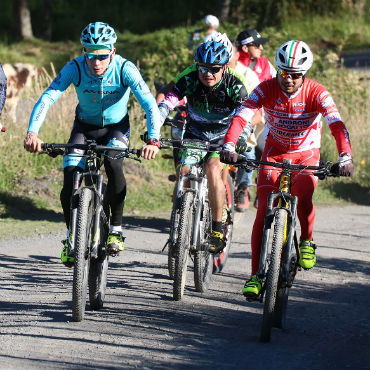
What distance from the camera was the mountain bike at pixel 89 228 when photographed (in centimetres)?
661

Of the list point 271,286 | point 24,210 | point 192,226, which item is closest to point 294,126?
point 192,226

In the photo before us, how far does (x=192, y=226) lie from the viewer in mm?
7547

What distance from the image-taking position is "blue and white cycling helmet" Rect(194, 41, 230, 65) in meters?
8.12

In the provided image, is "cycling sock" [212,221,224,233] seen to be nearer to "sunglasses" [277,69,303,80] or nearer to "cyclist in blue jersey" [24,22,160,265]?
"cyclist in blue jersey" [24,22,160,265]

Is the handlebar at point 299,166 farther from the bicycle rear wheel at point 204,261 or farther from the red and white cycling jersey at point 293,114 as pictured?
the bicycle rear wheel at point 204,261

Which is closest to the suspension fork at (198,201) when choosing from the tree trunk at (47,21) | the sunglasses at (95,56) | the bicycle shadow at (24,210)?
the sunglasses at (95,56)

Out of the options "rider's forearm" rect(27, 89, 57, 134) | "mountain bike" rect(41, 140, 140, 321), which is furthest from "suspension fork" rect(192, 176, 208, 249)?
"rider's forearm" rect(27, 89, 57, 134)

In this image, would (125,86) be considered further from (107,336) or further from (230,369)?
(230,369)

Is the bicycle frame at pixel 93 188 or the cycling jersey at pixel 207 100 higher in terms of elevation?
the cycling jersey at pixel 207 100

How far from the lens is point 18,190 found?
41.8ft

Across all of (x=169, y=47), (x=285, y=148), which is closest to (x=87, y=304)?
(x=285, y=148)

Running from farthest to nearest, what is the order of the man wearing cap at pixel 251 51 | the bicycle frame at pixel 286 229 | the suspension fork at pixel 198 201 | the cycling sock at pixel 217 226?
the man wearing cap at pixel 251 51, the cycling sock at pixel 217 226, the suspension fork at pixel 198 201, the bicycle frame at pixel 286 229

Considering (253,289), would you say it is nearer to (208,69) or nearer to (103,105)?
(103,105)

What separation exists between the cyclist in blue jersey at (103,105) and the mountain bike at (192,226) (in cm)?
41
